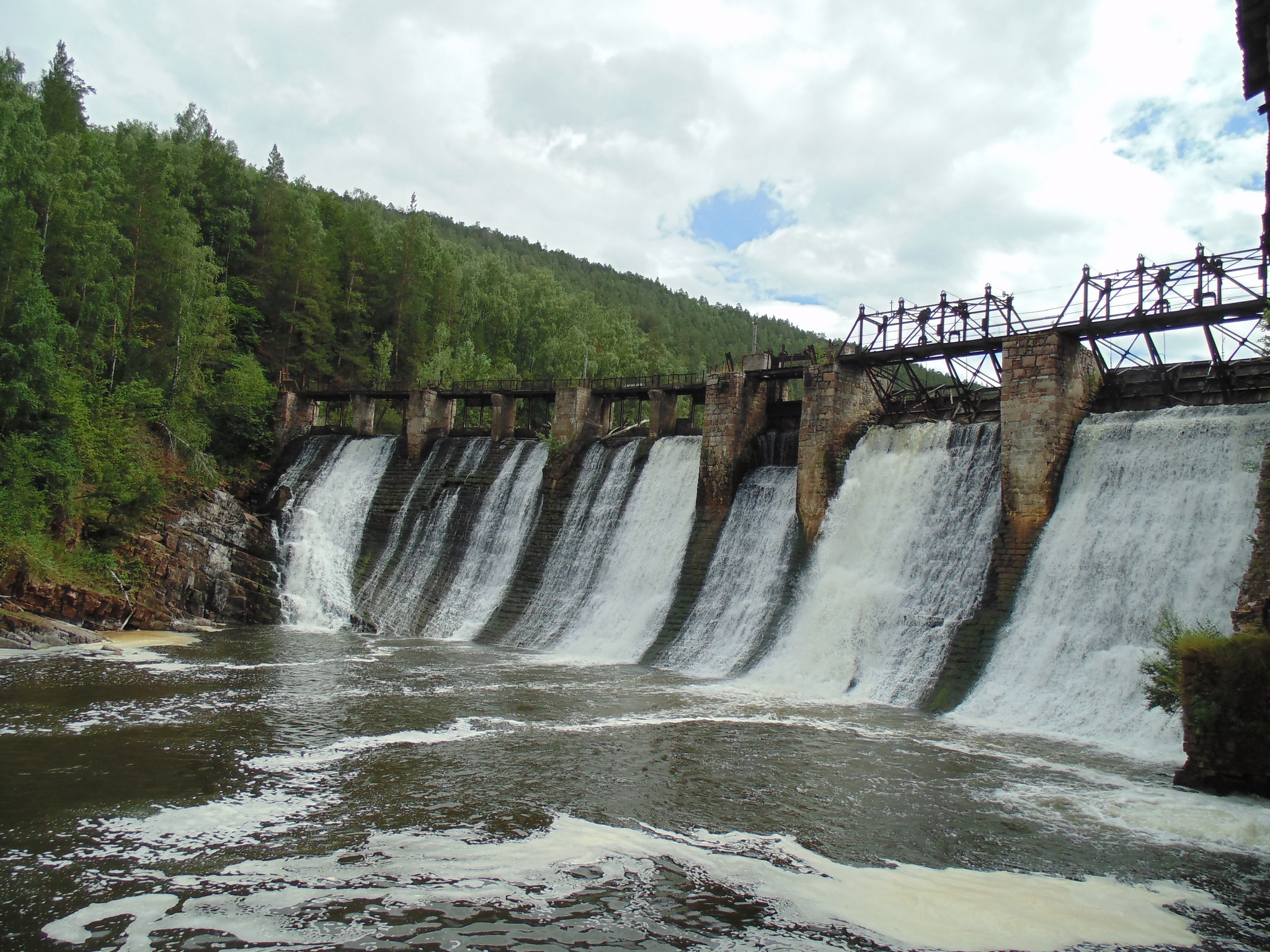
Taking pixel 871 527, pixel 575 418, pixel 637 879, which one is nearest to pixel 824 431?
pixel 871 527

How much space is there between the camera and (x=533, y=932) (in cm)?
689

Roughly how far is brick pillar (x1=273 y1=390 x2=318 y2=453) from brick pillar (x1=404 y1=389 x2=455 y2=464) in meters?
7.50

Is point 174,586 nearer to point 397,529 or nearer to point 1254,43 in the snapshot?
point 397,529

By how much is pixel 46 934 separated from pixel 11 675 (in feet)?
41.6

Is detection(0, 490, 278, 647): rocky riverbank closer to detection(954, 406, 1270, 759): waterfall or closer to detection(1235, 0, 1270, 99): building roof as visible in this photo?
detection(954, 406, 1270, 759): waterfall

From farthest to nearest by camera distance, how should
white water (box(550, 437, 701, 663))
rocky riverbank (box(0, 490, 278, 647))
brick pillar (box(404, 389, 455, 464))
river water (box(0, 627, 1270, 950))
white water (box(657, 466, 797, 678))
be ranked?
1. brick pillar (box(404, 389, 455, 464))
2. white water (box(550, 437, 701, 663))
3. rocky riverbank (box(0, 490, 278, 647))
4. white water (box(657, 466, 797, 678))
5. river water (box(0, 627, 1270, 950))

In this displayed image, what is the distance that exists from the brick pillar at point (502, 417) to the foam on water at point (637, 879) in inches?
1100

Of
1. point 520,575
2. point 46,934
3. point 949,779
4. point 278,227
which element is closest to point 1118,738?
point 949,779

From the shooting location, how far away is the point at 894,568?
20.5m

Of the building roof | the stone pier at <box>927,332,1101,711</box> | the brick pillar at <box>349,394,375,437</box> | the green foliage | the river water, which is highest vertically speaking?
the building roof

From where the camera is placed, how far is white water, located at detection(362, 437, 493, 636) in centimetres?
2914

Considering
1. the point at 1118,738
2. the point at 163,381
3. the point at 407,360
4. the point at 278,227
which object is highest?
the point at 278,227

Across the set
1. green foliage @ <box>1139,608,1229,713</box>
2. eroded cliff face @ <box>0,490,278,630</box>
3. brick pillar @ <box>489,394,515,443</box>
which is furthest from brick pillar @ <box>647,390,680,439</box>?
green foliage @ <box>1139,608,1229,713</box>

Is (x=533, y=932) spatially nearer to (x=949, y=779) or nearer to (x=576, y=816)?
(x=576, y=816)
